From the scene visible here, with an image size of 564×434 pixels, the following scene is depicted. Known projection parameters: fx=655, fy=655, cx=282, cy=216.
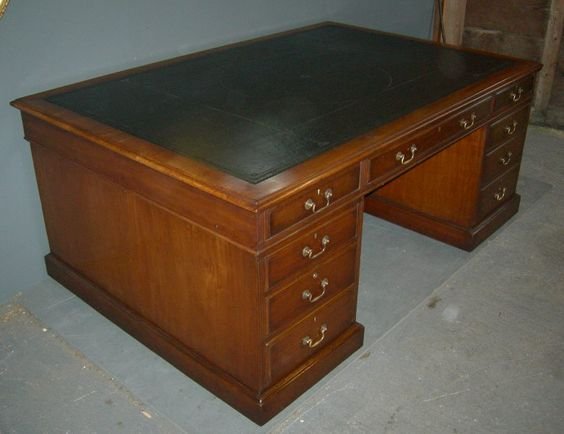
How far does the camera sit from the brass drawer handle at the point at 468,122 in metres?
2.15

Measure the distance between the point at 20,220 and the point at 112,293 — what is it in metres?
0.41

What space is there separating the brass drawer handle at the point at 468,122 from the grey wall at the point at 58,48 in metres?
1.01

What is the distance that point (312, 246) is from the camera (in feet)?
5.61

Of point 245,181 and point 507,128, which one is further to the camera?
point 507,128

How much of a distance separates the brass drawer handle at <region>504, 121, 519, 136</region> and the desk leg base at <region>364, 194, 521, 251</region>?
34 centimetres

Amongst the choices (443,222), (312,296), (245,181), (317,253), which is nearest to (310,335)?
(312,296)

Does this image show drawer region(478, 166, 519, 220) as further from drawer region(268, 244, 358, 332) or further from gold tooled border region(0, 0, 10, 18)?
gold tooled border region(0, 0, 10, 18)

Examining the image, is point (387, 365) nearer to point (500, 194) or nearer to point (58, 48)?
point (500, 194)

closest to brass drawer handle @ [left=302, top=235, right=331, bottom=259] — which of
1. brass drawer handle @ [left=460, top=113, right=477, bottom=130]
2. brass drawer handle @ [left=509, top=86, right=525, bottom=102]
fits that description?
brass drawer handle @ [left=460, top=113, right=477, bottom=130]

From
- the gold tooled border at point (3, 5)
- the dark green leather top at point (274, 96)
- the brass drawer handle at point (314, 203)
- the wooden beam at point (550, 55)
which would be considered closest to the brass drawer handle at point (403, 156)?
the dark green leather top at point (274, 96)

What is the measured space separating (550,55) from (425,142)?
213 centimetres

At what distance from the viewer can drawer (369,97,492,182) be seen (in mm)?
1838

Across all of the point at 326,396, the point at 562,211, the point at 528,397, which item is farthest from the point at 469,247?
the point at 326,396

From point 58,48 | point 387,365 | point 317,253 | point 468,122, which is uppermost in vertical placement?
point 58,48
